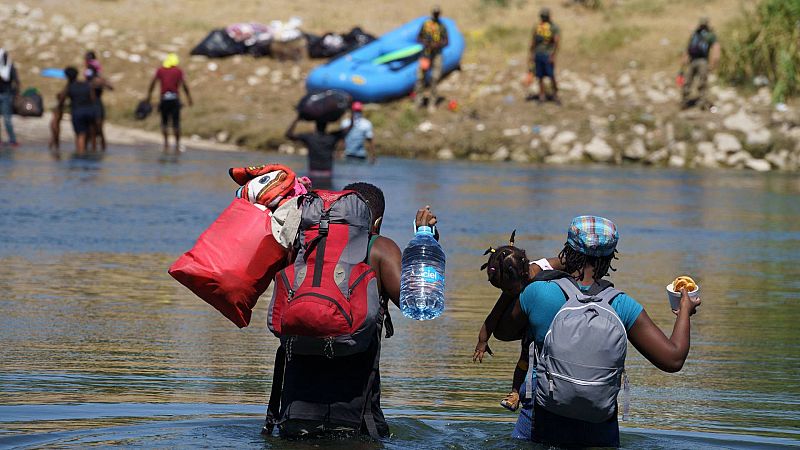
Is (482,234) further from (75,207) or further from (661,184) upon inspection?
(661,184)

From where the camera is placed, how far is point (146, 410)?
7.56 meters

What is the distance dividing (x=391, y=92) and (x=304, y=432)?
1152 inches

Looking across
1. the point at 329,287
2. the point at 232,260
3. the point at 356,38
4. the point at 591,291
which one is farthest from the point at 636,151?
the point at 329,287

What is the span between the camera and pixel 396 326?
1081 centimetres

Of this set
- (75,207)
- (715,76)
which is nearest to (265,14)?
(715,76)

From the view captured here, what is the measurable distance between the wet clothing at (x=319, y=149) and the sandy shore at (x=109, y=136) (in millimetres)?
11121

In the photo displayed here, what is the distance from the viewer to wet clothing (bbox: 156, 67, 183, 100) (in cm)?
2939

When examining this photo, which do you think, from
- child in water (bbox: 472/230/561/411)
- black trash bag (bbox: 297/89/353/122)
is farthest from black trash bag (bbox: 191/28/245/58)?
child in water (bbox: 472/230/561/411)

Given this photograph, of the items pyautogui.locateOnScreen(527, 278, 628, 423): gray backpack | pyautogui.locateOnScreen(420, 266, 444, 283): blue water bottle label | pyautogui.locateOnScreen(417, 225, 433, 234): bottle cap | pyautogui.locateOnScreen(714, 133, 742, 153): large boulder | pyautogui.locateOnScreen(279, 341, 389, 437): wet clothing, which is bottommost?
pyautogui.locateOnScreen(714, 133, 742, 153): large boulder

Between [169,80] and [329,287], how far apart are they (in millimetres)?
24112

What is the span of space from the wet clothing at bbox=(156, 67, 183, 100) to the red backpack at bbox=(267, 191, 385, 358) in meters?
23.8

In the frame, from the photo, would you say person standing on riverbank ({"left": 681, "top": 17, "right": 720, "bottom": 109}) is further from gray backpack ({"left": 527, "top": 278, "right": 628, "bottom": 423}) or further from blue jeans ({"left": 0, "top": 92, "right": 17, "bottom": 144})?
gray backpack ({"left": 527, "top": 278, "right": 628, "bottom": 423})

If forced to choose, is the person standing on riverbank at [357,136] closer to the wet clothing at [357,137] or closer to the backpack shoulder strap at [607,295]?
the wet clothing at [357,137]

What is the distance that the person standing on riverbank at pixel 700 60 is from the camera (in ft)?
105
